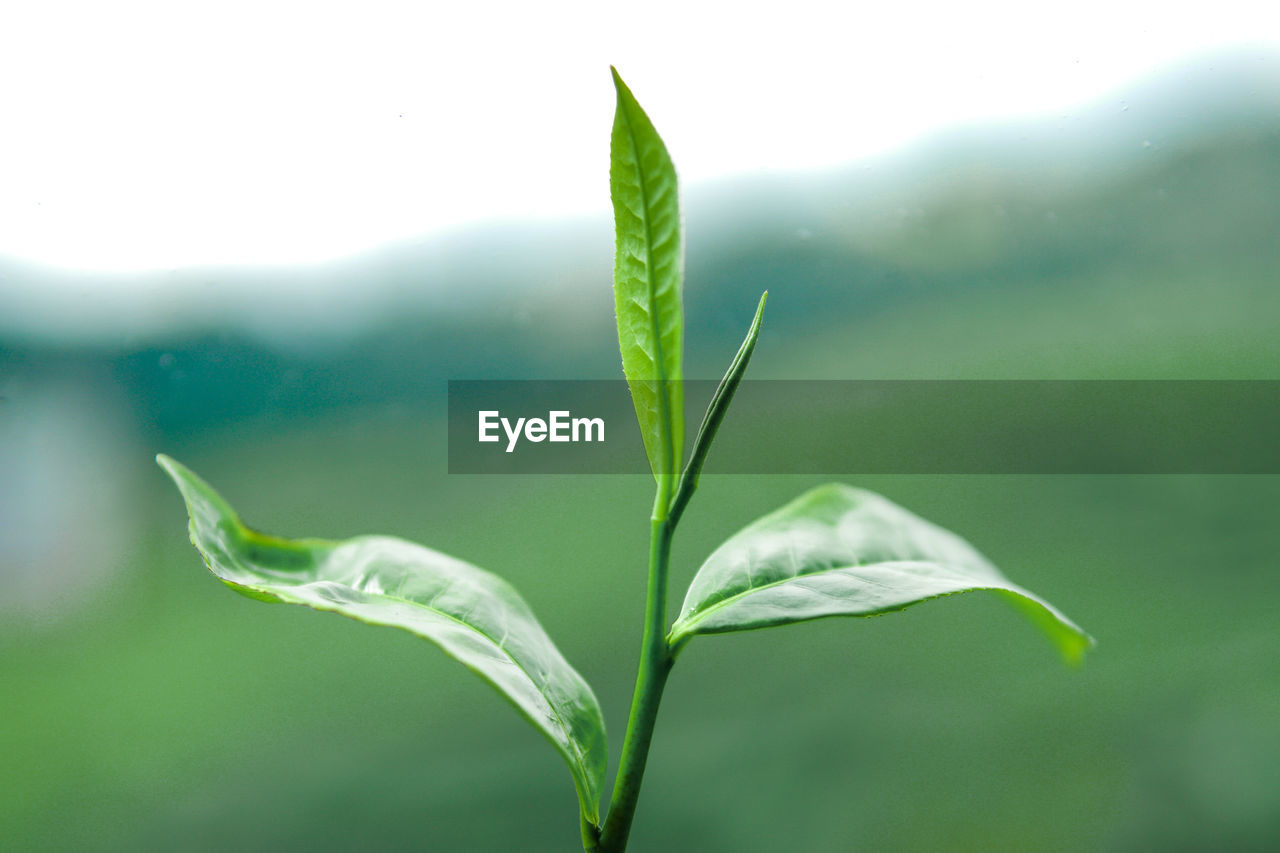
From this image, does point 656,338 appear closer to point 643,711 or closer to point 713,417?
point 713,417

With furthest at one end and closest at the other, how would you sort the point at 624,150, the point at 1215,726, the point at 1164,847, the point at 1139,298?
the point at 1139,298 < the point at 1215,726 < the point at 1164,847 < the point at 624,150

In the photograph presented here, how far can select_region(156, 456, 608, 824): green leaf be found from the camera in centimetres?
28

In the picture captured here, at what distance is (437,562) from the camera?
0.37 meters

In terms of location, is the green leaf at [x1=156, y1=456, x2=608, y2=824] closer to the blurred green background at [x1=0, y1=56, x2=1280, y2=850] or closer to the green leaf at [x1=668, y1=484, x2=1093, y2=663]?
the green leaf at [x1=668, y1=484, x2=1093, y2=663]

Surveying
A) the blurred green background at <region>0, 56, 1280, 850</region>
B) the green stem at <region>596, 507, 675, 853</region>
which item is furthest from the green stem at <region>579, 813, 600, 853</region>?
the blurred green background at <region>0, 56, 1280, 850</region>

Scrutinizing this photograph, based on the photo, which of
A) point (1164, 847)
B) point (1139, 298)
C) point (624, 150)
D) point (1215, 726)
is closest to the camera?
point (624, 150)

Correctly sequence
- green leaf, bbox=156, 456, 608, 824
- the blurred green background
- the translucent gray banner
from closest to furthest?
green leaf, bbox=156, 456, 608, 824 < the blurred green background < the translucent gray banner

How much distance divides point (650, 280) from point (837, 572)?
5.6 inches

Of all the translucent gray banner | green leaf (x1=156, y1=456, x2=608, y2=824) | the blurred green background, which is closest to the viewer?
green leaf (x1=156, y1=456, x2=608, y2=824)

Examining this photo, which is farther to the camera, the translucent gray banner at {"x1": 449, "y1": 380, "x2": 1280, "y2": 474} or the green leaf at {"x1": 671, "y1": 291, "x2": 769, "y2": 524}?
the translucent gray banner at {"x1": 449, "y1": 380, "x2": 1280, "y2": 474}

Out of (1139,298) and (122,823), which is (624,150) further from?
(1139,298)

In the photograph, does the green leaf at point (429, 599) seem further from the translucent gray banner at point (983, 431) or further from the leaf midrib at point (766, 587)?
the translucent gray banner at point (983, 431)

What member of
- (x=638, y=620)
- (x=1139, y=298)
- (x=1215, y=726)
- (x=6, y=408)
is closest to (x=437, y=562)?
(x=638, y=620)

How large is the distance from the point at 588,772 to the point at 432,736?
106cm
